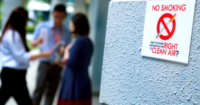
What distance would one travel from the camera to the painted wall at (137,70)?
124cm

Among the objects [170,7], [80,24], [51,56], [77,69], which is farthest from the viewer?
[51,56]

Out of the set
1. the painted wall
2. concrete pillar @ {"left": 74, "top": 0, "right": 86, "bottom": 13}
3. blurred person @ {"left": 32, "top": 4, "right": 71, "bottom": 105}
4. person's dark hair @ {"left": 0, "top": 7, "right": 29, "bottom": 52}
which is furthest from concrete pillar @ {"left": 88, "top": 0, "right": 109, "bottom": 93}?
the painted wall

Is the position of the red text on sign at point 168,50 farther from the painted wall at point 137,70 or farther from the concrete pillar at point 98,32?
the concrete pillar at point 98,32

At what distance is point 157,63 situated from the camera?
140 centimetres

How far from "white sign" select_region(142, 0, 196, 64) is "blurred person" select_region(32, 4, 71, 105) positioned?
355 cm

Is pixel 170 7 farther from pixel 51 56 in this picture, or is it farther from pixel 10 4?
pixel 10 4

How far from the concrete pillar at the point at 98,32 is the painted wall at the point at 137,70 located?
4963mm

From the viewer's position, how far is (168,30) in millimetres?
1338

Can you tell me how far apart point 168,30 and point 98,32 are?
5.49m

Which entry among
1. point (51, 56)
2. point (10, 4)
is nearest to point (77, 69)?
point (51, 56)

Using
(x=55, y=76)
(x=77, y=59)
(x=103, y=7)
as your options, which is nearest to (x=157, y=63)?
(x=77, y=59)

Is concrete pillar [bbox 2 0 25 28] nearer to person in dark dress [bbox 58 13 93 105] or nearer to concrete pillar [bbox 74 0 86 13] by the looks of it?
concrete pillar [bbox 74 0 86 13]

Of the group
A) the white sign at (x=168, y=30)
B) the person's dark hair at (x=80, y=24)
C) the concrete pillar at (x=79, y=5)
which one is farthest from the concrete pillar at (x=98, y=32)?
the white sign at (x=168, y=30)

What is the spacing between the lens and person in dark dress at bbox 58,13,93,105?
371 cm
